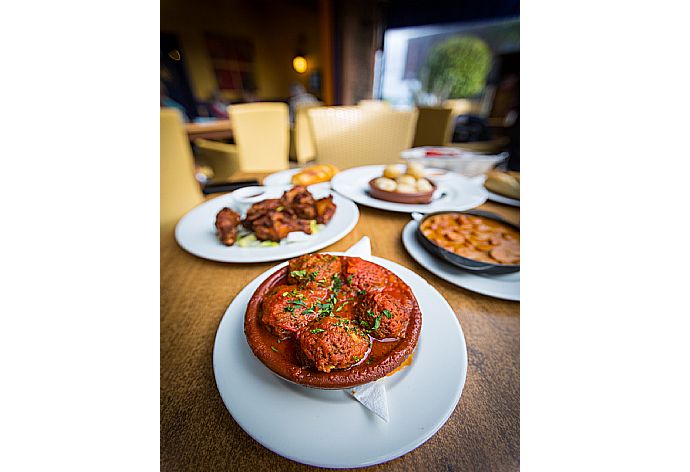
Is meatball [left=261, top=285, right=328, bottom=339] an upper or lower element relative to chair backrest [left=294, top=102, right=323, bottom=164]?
lower

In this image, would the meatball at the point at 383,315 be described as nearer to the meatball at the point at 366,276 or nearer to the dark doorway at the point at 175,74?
the meatball at the point at 366,276

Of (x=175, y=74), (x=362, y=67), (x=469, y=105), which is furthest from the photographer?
(x=175, y=74)

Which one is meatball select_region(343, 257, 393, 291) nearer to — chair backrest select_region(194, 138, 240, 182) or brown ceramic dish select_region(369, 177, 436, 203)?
brown ceramic dish select_region(369, 177, 436, 203)

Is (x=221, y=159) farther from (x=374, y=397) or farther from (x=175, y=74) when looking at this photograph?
(x=175, y=74)

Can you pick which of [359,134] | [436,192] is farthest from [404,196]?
[359,134]

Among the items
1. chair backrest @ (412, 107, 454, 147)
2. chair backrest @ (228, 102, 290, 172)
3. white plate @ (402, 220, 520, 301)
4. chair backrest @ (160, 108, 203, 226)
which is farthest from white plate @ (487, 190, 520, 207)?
chair backrest @ (412, 107, 454, 147)

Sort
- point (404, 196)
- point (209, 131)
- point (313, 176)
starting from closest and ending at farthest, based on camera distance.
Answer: point (404, 196), point (313, 176), point (209, 131)
